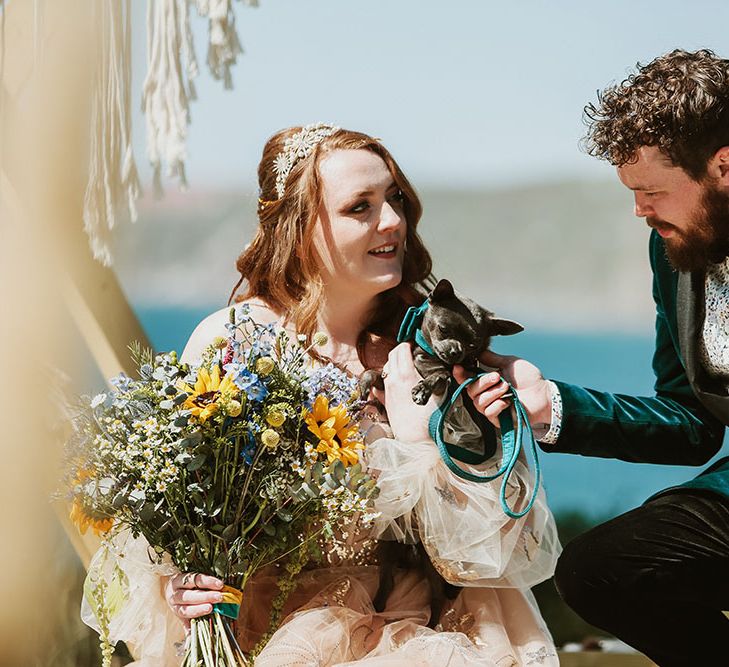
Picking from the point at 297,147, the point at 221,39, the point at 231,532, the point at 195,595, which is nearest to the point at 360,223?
the point at 297,147

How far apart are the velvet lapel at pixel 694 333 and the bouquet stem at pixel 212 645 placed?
1137 mm

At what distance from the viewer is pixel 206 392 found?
204cm

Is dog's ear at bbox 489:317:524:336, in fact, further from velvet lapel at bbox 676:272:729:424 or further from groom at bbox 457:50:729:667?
velvet lapel at bbox 676:272:729:424

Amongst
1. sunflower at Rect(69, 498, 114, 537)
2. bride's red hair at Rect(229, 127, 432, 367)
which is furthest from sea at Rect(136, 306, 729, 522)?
sunflower at Rect(69, 498, 114, 537)

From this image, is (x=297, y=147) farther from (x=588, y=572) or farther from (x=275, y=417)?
(x=588, y=572)

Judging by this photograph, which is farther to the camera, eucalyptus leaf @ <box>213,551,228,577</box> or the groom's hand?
the groom's hand

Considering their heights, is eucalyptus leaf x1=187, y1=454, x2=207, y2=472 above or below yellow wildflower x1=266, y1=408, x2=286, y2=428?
below

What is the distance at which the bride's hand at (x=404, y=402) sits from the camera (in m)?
2.34

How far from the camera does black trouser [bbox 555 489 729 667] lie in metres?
2.31

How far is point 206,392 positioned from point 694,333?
3.57ft

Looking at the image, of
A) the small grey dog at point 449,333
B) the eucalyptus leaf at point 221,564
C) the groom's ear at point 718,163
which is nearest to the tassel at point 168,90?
the small grey dog at point 449,333

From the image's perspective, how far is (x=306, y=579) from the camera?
2434 millimetres

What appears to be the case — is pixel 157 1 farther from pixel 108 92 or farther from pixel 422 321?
pixel 422 321

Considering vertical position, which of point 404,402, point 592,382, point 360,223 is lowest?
point 592,382
